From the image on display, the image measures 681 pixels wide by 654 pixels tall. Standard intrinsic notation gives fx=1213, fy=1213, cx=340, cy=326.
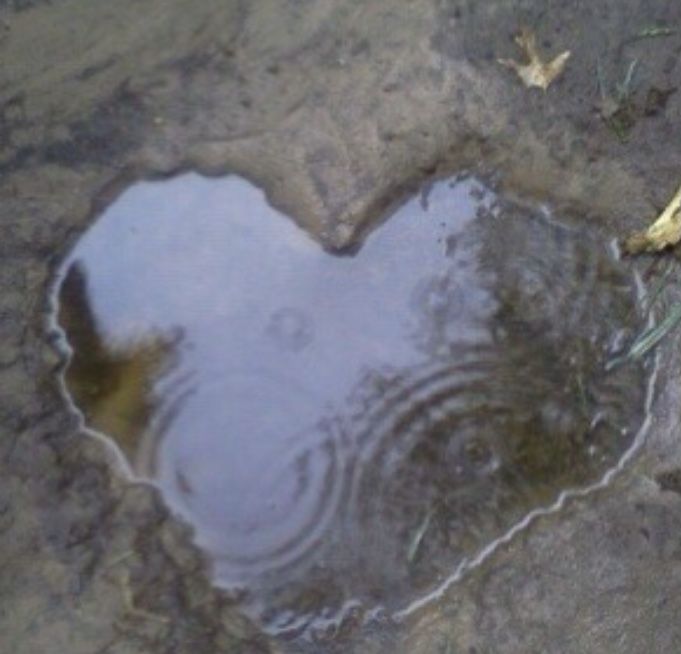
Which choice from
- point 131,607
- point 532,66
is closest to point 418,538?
point 131,607

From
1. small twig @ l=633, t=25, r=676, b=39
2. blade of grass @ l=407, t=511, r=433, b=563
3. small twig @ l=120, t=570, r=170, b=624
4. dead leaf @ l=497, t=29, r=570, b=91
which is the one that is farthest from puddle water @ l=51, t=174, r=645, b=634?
small twig @ l=633, t=25, r=676, b=39

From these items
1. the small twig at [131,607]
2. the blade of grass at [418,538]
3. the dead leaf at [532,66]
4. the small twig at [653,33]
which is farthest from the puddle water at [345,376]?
the small twig at [653,33]

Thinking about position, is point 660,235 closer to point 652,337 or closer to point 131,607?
point 652,337

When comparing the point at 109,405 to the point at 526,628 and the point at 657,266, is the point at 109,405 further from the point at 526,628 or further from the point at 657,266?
the point at 657,266

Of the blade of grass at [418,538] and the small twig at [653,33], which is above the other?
the small twig at [653,33]

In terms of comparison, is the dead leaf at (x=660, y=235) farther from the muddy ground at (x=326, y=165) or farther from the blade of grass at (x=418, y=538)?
the blade of grass at (x=418, y=538)

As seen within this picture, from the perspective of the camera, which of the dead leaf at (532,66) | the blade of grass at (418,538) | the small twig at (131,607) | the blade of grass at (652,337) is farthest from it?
the dead leaf at (532,66)
